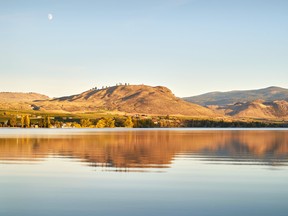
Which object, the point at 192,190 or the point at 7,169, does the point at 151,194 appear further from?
the point at 7,169

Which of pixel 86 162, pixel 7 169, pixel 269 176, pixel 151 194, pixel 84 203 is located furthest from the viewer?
pixel 86 162

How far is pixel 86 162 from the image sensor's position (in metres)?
35.6

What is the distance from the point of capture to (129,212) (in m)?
17.0

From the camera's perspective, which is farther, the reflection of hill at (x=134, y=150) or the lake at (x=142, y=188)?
the reflection of hill at (x=134, y=150)

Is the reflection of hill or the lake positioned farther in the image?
the reflection of hill

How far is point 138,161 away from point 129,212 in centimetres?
1885

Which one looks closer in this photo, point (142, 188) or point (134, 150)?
point (142, 188)

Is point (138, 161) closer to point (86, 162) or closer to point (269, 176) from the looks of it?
point (86, 162)

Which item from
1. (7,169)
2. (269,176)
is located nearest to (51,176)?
(7,169)

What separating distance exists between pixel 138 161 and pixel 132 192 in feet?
47.5

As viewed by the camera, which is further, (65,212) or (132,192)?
(132,192)

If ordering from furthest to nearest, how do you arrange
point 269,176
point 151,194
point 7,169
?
1. point 7,169
2. point 269,176
3. point 151,194

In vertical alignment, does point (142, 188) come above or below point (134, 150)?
below

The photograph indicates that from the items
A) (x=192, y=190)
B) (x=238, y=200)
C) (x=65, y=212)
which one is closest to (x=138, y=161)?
(x=192, y=190)
